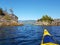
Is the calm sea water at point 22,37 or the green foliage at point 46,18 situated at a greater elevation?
the green foliage at point 46,18

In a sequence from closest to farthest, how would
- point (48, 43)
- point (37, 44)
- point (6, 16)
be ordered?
point (48, 43), point (37, 44), point (6, 16)

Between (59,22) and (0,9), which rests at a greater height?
(0,9)

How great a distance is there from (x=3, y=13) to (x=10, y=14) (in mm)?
8122

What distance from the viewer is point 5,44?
82.1 ft

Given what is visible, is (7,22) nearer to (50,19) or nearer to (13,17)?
(13,17)

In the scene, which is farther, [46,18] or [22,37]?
[46,18]

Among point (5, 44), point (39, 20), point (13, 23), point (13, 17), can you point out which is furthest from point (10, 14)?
point (5, 44)

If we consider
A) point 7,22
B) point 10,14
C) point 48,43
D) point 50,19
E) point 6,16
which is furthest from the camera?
point 50,19

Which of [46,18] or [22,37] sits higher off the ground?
[46,18]

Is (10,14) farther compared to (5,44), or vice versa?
(10,14)

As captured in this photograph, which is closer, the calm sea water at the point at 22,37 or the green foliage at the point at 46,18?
the calm sea water at the point at 22,37

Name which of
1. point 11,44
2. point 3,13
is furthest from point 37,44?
point 3,13

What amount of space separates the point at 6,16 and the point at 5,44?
13015 cm

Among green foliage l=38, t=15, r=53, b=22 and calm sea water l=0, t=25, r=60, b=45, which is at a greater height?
green foliage l=38, t=15, r=53, b=22
